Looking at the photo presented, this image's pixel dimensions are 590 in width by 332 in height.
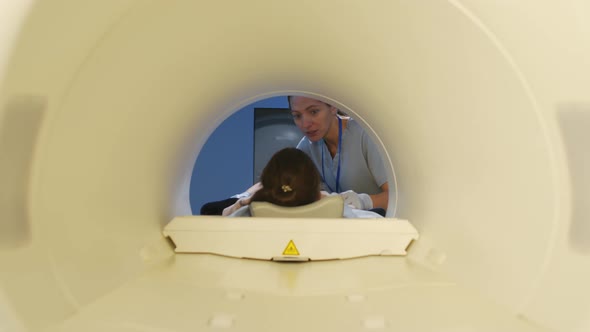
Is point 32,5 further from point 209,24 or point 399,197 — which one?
point 399,197

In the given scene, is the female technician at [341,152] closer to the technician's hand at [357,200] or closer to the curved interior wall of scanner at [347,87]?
the technician's hand at [357,200]

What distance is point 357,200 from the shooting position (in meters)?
2.89

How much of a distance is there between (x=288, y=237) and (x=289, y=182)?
44 cm

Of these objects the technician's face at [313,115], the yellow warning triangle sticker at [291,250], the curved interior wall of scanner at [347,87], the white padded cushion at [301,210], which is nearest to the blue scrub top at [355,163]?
the technician's face at [313,115]

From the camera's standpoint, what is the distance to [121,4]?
100 cm

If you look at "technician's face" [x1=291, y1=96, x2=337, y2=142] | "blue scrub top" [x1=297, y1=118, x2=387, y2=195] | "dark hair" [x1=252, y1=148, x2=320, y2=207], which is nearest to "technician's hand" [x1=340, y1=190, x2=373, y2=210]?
"blue scrub top" [x1=297, y1=118, x2=387, y2=195]

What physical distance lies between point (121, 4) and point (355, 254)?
3.73ft

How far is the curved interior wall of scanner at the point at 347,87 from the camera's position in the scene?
0.84 meters

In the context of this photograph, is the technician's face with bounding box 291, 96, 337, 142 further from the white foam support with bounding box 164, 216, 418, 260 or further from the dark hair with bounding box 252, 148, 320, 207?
the white foam support with bounding box 164, 216, 418, 260

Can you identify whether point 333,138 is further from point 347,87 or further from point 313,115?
point 347,87

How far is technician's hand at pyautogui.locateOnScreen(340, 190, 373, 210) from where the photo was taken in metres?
2.86

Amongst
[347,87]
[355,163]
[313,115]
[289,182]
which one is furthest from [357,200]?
[347,87]

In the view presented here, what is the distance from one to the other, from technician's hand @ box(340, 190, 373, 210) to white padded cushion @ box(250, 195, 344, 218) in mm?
765

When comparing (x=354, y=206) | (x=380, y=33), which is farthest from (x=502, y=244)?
(x=354, y=206)
